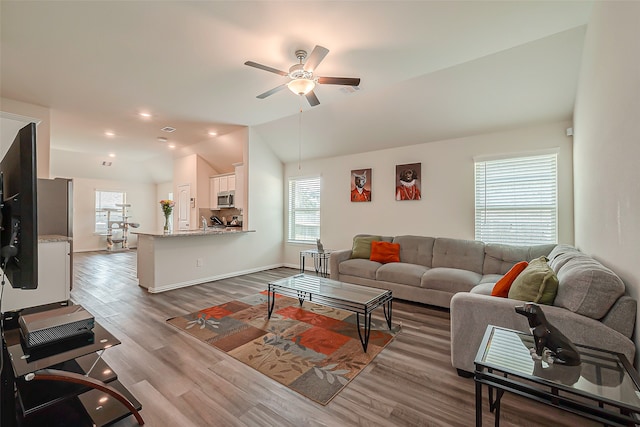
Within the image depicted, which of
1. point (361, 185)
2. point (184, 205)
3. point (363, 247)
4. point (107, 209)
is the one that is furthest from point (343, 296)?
point (107, 209)

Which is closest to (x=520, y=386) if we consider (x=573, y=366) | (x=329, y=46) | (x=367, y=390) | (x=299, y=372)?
(x=573, y=366)

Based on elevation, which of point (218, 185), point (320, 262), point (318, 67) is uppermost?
point (318, 67)

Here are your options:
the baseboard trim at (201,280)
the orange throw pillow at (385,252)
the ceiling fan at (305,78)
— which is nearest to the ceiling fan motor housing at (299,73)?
the ceiling fan at (305,78)

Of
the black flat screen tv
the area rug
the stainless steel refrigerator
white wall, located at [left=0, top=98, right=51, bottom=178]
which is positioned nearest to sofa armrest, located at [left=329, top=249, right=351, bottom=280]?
the area rug

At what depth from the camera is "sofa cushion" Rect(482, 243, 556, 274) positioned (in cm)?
353

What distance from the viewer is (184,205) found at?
25.1 feet

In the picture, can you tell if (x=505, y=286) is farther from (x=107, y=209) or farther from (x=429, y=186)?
(x=107, y=209)

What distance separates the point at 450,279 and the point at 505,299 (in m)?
1.49

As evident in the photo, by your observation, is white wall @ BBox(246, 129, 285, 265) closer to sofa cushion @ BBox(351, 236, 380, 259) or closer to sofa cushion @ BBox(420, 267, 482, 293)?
sofa cushion @ BBox(351, 236, 380, 259)

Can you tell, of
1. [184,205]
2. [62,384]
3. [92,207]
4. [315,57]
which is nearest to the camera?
[62,384]

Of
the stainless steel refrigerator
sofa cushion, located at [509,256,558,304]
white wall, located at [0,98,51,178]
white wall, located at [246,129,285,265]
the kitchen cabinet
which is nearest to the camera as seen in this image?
sofa cushion, located at [509,256,558,304]

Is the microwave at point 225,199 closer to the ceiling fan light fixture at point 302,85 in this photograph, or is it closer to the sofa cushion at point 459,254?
the ceiling fan light fixture at point 302,85

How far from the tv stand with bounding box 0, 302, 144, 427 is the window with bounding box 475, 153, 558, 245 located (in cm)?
462

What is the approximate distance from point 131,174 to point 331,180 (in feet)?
27.4
